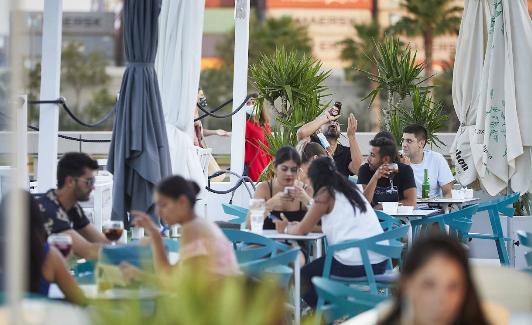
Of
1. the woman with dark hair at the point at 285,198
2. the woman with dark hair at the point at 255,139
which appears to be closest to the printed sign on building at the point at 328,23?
→ the woman with dark hair at the point at 255,139

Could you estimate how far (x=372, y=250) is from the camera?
672cm

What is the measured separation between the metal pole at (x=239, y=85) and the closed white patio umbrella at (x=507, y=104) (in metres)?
2.18

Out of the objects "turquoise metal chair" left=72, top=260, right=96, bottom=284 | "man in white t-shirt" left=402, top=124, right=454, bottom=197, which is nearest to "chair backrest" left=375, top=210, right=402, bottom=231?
"man in white t-shirt" left=402, top=124, right=454, bottom=197

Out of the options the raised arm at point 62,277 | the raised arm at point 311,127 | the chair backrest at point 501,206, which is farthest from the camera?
the raised arm at point 311,127

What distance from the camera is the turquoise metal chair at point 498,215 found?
31.2ft

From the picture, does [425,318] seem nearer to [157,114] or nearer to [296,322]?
[296,322]

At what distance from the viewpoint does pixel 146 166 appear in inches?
319

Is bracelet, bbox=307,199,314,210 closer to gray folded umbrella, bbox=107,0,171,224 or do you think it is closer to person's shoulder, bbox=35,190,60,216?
gray folded umbrella, bbox=107,0,171,224

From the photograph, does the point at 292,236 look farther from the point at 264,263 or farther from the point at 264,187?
the point at 264,263

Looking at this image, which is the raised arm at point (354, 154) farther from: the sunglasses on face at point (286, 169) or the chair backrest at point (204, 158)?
the sunglasses on face at point (286, 169)

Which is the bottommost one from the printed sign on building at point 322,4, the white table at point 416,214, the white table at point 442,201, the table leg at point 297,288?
the table leg at point 297,288

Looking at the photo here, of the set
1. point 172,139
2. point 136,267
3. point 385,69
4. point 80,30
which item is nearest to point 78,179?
point 136,267

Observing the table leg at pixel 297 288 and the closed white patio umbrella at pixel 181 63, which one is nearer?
the table leg at pixel 297 288

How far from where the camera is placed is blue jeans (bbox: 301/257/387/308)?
707 cm
